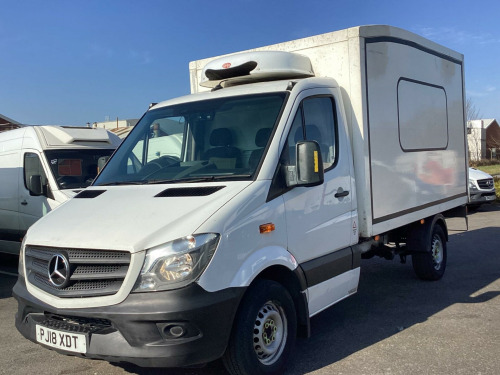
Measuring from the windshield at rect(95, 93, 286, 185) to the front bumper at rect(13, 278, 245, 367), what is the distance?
3.72 feet

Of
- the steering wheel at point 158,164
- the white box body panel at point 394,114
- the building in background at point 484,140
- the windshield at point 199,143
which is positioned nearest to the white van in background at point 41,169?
the white box body panel at point 394,114

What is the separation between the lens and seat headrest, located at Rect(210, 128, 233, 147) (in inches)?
180

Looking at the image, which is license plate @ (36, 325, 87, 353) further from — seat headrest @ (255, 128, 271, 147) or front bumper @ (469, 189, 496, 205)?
front bumper @ (469, 189, 496, 205)

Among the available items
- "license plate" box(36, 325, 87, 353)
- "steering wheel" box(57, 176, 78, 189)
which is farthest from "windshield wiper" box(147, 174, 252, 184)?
"steering wheel" box(57, 176, 78, 189)

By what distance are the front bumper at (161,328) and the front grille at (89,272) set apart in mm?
144

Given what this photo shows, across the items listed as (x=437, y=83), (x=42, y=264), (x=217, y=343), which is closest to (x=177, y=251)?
(x=217, y=343)

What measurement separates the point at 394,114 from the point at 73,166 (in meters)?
5.35

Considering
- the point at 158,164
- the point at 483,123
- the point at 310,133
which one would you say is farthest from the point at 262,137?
the point at 483,123

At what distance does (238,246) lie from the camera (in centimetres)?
365

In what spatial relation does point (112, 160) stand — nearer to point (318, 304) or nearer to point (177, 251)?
point (177, 251)

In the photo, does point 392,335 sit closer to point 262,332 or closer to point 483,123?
point 262,332

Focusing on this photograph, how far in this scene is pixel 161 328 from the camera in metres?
3.35

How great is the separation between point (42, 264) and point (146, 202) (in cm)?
91

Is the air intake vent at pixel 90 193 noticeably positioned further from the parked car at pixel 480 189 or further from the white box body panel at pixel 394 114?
the parked car at pixel 480 189
